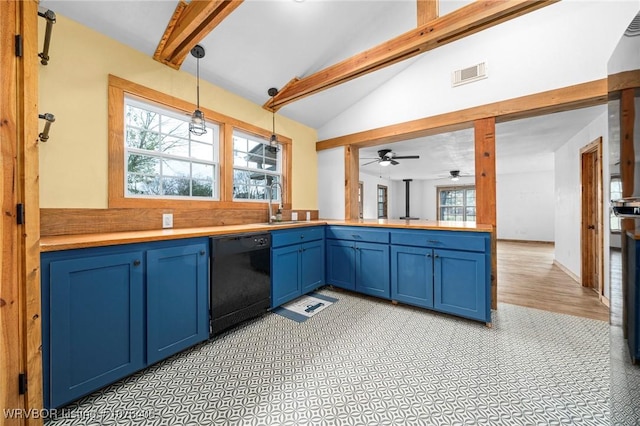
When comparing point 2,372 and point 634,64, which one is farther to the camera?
point 2,372

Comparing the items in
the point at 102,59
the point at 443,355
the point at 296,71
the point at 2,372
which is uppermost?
the point at 296,71

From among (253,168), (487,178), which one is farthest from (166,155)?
(487,178)

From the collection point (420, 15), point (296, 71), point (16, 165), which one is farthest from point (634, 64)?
point (296, 71)

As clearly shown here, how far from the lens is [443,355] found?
1929 millimetres

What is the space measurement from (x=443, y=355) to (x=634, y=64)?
1.94 m

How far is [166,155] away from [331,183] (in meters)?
2.42

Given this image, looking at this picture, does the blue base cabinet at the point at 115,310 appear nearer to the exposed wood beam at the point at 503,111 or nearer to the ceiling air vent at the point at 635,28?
the ceiling air vent at the point at 635,28

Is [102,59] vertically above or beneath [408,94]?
beneath

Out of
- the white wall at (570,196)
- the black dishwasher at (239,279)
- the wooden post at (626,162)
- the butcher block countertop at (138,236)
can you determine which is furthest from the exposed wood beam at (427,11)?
the white wall at (570,196)

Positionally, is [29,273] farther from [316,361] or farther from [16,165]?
[316,361]

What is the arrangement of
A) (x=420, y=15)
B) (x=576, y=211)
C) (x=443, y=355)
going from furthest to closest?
(x=576, y=211) → (x=420, y=15) → (x=443, y=355)

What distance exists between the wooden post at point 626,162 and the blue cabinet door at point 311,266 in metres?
2.49

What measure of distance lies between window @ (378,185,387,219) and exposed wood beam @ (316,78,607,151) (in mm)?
6063

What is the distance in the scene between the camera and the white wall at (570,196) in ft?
12.4
